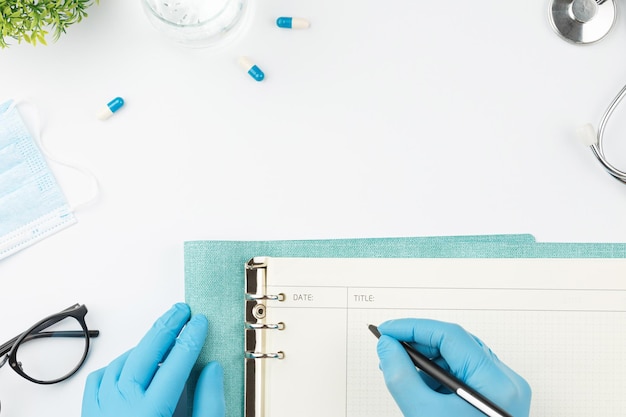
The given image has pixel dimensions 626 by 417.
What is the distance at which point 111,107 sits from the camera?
96 cm

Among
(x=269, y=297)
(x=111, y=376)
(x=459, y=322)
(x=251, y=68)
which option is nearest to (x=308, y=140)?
(x=251, y=68)

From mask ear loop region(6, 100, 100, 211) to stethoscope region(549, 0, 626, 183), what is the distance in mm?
766

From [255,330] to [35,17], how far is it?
55 centimetres

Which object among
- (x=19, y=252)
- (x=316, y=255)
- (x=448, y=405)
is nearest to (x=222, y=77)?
(x=316, y=255)

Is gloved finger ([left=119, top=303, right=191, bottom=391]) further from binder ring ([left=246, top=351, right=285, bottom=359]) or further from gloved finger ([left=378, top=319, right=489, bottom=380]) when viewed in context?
gloved finger ([left=378, top=319, right=489, bottom=380])

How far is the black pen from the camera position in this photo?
2.44ft

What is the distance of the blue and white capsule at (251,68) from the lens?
95 centimetres

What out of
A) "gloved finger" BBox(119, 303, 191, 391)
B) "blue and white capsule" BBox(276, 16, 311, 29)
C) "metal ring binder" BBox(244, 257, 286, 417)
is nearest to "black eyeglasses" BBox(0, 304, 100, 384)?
"gloved finger" BBox(119, 303, 191, 391)

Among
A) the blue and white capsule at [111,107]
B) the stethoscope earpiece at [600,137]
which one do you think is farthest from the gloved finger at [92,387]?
the stethoscope earpiece at [600,137]

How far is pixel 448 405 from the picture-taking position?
2.60ft

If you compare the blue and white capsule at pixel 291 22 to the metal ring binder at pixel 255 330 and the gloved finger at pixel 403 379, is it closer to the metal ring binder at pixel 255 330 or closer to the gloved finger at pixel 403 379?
the metal ring binder at pixel 255 330

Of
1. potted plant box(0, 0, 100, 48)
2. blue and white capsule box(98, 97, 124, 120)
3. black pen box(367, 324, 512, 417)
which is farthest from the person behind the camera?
blue and white capsule box(98, 97, 124, 120)

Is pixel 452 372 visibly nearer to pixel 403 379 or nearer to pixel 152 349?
pixel 403 379

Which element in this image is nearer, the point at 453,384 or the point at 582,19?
the point at 453,384
